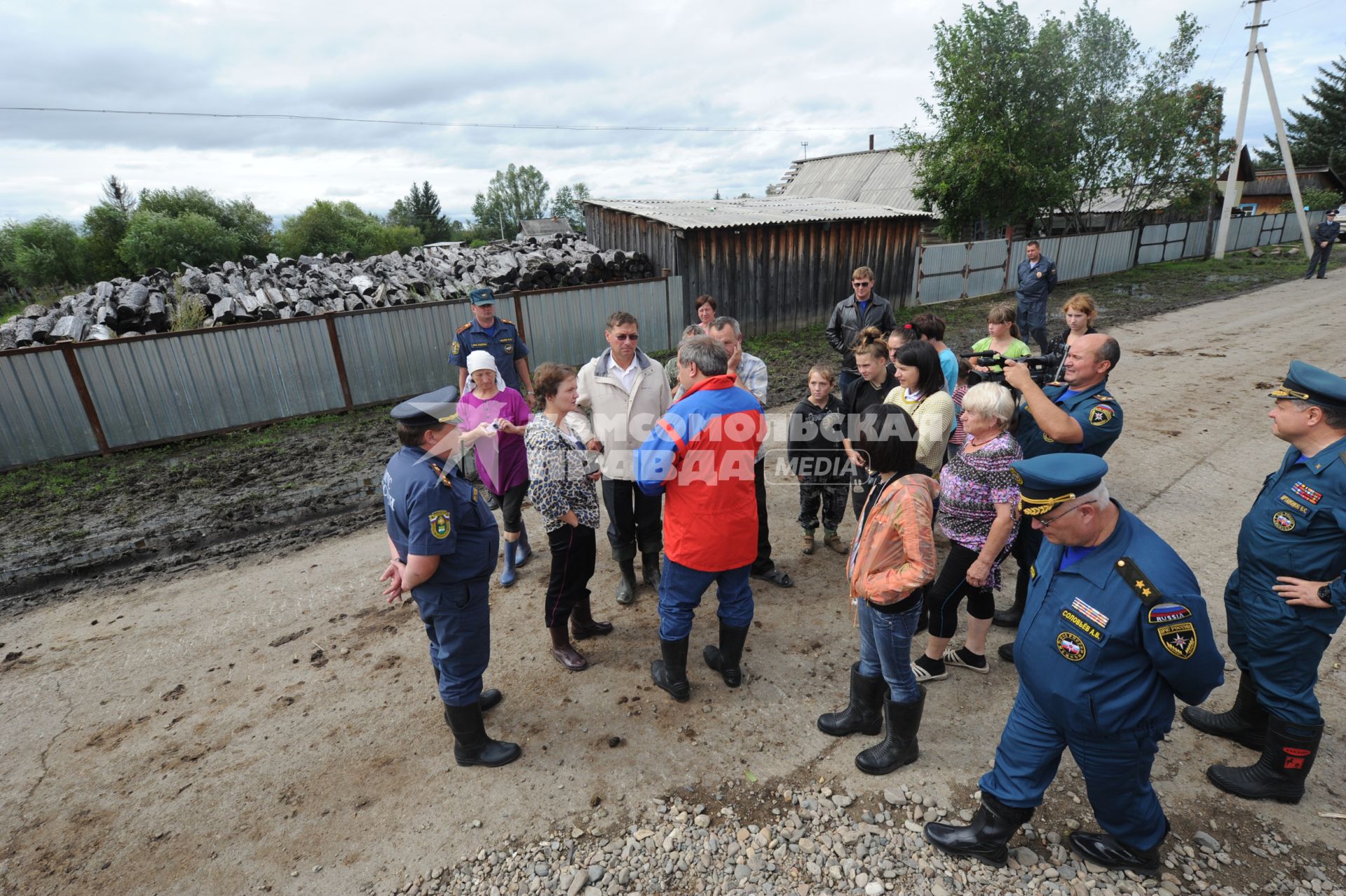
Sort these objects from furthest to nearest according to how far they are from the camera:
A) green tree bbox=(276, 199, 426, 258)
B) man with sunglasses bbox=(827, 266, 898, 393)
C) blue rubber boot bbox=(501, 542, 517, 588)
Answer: green tree bbox=(276, 199, 426, 258) → man with sunglasses bbox=(827, 266, 898, 393) → blue rubber boot bbox=(501, 542, 517, 588)

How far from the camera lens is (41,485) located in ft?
22.6

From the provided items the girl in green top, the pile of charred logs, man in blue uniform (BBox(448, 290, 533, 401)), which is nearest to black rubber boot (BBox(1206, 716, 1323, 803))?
the girl in green top

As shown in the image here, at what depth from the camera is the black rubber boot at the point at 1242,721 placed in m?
2.95

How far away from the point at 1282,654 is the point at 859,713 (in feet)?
5.75

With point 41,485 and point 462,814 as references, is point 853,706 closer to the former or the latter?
point 462,814

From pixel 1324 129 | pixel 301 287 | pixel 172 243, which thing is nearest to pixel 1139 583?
pixel 301 287

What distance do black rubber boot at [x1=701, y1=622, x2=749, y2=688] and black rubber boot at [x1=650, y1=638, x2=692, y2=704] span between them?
21 centimetres

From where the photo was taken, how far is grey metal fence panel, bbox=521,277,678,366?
33.8 ft

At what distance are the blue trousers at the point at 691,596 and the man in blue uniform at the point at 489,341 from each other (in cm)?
367

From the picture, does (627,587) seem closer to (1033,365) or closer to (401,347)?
(1033,365)

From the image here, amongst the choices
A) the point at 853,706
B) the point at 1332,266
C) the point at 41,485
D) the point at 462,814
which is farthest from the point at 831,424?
the point at 1332,266

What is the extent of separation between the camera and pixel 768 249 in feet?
41.8

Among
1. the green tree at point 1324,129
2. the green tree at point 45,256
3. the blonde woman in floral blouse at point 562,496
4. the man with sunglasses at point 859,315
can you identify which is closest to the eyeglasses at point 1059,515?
the blonde woman in floral blouse at point 562,496

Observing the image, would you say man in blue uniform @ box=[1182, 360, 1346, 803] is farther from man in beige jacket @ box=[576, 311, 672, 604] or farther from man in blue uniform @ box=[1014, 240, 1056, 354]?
man in blue uniform @ box=[1014, 240, 1056, 354]
